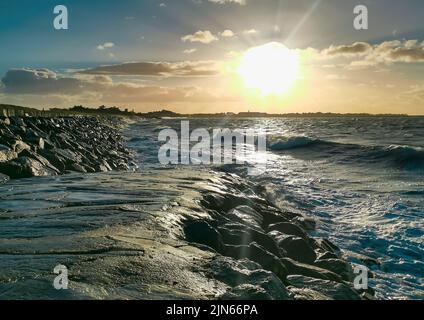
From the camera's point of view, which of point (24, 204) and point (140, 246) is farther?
point (24, 204)

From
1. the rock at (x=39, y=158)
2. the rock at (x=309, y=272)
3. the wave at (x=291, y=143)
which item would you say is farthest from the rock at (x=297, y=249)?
the wave at (x=291, y=143)

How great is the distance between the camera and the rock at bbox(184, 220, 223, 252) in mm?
5258

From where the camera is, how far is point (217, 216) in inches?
263

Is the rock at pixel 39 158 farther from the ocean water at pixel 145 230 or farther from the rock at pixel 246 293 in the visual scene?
the rock at pixel 246 293

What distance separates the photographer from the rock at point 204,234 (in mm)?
5258

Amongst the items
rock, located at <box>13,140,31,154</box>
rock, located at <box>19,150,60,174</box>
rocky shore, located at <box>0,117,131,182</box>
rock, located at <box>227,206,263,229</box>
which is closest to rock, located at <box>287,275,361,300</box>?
rock, located at <box>227,206,263,229</box>

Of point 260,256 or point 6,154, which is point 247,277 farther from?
point 6,154

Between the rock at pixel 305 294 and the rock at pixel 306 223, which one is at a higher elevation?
the rock at pixel 305 294

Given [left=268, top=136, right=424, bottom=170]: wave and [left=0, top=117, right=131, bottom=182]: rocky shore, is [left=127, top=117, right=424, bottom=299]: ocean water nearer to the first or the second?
[left=268, top=136, right=424, bottom=170]: wave

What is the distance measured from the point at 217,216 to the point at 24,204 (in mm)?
A: 2839

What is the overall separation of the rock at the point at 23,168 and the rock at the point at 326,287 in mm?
6554

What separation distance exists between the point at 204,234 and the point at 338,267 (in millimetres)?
1874
